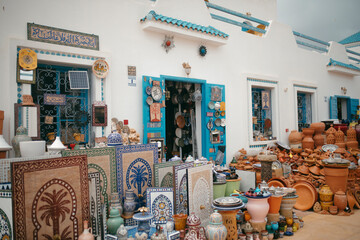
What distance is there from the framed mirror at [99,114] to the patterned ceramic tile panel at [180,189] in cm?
190

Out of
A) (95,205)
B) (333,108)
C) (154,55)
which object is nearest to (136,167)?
(95,205)

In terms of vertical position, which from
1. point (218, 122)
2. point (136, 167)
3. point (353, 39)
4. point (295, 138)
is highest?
point (353, 39)

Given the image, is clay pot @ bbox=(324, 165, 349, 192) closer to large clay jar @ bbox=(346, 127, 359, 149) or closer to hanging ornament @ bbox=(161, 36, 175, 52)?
large clay jar @ bbox=(346, 127, 359, 149)

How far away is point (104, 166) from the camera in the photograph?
4082 mm

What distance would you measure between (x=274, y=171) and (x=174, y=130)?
10.0ft

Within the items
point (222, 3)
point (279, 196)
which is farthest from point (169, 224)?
point (222, 3)

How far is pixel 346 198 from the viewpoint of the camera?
5.43 m

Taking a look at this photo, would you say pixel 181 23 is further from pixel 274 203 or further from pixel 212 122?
pixel 274 203

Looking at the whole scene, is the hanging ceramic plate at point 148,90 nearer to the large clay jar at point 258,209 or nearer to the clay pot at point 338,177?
the large clay jar at point 258,209

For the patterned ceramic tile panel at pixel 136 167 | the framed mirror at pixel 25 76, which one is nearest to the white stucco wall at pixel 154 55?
the framed mirror at pixel 25 76

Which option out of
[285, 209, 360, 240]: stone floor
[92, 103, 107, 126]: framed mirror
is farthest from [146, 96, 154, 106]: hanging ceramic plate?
[285, 209, 360, 240]: stone floor

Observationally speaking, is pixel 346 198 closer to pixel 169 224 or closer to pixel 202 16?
pixel 169 224

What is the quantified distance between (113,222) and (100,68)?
2905 millimetres

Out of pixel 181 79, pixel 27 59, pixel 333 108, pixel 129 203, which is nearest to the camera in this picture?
pixel 129 203
